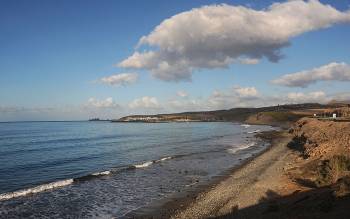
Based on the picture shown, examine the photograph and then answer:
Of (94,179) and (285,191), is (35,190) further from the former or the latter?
(285,191)

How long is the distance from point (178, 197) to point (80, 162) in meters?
24.8

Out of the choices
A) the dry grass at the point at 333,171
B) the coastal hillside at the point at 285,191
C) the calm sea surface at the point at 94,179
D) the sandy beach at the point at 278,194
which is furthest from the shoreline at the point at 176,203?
the dry grass at the point at 333,171

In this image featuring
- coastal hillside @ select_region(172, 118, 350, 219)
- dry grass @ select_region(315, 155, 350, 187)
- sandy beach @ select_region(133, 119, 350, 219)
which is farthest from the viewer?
dry grass @ select_region(315, 155, 350, 187)

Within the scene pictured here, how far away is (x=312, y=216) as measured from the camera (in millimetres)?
15531

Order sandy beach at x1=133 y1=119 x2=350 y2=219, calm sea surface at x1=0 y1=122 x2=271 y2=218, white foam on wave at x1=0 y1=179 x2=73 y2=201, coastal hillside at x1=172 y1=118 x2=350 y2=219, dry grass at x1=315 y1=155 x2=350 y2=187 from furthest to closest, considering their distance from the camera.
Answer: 1. white foam on wave at x1=0 y1=179 x2=73 y2=201
2. calm sea surface at x1=0 y1=122 x2=271 y2=218
3. dry grass at x1=315 y1=155 x2=350 y2=187
4. sandy beach at x1=133 y1=119 x2=350 y2=219
5. coastal hillside at x1=172 y1=118 x2=350 y2=219

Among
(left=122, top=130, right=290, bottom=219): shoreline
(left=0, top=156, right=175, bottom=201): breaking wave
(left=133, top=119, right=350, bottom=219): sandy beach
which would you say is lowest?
(left=122, top=130, right=290, bottom=219): shoreline

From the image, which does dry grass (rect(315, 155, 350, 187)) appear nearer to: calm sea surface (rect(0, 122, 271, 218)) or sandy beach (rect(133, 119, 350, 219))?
sandy beach (rect(133, 119, 350, 219))

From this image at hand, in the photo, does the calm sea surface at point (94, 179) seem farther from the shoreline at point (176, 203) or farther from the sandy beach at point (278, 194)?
the sandy beach at point (278, 194)

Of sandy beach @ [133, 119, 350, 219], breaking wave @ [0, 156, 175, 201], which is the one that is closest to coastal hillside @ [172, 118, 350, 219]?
sandy beach @ [133, 119, 350, 219]

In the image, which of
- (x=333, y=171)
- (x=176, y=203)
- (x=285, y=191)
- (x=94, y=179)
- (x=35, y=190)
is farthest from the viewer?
(x=94, y=179)

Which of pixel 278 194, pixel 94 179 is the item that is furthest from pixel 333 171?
pixel 94 179

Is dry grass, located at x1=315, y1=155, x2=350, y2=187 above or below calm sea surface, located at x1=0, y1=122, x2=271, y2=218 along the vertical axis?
above

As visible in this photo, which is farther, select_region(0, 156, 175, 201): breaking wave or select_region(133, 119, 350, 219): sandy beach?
select_region(0, 156, 175, 201): breaking wave

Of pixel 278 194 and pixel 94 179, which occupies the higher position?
pixel 278 194
